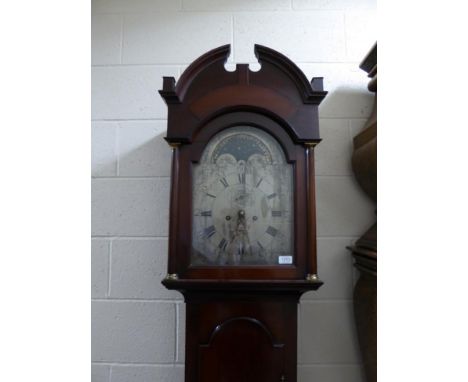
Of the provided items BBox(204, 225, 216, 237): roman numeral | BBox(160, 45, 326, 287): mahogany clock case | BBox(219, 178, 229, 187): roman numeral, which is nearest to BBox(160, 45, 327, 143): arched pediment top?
BBox(160, 45, 326, 287): mahogany clock case

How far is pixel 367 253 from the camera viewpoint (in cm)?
91

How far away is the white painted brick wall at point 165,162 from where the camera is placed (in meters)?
1.05

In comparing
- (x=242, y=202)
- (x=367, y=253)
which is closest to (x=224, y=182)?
(x=242, y=202)

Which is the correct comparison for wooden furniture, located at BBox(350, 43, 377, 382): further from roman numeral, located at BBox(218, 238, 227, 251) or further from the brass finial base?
roman numeral, located at BBox(218, 238, 227, 251)

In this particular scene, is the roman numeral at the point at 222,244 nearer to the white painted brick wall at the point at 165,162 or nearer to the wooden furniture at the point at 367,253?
the white painted brick wall at the point at 165,162

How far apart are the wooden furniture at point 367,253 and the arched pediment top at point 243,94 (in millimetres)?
225

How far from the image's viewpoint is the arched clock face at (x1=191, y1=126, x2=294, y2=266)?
2.79 ft

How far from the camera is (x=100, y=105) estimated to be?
1.13m

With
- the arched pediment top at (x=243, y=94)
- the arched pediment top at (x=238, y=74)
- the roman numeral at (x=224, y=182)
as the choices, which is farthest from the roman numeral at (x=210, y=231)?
the arched pediment top at (x=238, y=74)

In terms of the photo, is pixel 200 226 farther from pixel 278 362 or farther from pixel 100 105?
pixel 100 105

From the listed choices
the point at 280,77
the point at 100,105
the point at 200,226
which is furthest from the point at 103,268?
the point at 280,77

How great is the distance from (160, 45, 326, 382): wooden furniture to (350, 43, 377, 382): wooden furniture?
211mm

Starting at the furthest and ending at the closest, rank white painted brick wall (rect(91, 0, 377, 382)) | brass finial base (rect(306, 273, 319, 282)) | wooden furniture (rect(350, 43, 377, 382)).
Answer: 1. white painted brick wall (rect(91, 0, 377, 382))
2. wooden furniture (rect(350, 43, 377, 382))
3. brass finial base (rect(306, 273, 319, 282))

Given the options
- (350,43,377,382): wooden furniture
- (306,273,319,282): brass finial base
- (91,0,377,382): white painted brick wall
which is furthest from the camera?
(91,0,377,382): white painted brick wall
